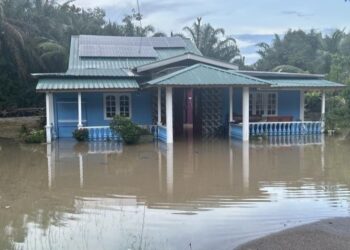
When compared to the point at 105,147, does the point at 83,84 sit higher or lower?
higher

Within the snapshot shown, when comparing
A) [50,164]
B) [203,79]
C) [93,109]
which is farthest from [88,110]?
[50,164]

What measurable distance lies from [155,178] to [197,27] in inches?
1248

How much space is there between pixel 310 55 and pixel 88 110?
27300 millimetres

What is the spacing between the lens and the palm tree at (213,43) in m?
40.1

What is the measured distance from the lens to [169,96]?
16953 mm

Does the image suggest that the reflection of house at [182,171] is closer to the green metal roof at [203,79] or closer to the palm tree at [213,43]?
the green metal roof at [203,79]

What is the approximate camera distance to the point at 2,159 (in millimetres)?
13797

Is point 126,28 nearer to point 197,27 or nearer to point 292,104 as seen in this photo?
point 197,27

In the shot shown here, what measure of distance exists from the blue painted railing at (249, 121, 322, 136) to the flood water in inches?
146

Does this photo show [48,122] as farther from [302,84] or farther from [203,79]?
[302,84]

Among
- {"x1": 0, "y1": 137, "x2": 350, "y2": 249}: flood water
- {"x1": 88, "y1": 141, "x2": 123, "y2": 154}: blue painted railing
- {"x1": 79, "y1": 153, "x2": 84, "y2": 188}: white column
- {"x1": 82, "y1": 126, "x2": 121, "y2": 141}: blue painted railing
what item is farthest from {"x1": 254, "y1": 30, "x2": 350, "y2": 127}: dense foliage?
{"x1": 79, "y1": 153, "x2": 84, "y2": 188}: white column

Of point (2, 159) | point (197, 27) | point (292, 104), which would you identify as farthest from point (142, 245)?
point (197, 27)

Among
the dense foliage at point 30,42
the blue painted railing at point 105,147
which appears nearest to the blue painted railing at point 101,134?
the blue painted railing at point 105,147

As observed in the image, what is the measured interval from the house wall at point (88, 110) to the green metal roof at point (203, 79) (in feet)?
12.0
